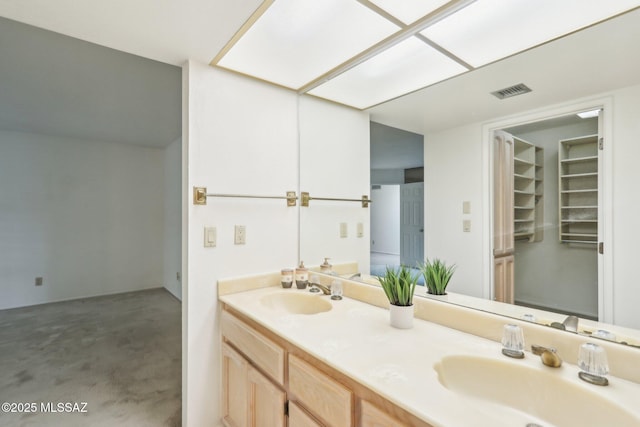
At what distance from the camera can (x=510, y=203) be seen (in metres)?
1.18

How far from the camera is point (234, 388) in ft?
5.19

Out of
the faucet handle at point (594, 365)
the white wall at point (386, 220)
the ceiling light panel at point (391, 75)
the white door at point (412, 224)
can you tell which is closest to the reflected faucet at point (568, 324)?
the faucet handle at point (594, 365)

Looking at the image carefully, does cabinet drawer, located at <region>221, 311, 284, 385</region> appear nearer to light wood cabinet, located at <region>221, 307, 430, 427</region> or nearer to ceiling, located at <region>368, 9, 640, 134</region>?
light wood cabinet, located at <region>221, 307, 430, 427</region>

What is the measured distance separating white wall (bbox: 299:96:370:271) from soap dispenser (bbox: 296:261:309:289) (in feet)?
0.45

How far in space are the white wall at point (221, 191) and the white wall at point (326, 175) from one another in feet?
0.43

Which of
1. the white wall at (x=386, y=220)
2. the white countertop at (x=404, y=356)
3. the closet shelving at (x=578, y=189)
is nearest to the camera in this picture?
the white countertop at (x=404, y=356)

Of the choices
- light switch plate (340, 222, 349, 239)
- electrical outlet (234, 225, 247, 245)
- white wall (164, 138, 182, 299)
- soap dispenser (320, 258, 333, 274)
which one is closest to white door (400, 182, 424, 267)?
light switch plate (340, 222, 349, 239)

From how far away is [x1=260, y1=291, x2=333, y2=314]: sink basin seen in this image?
1.71 m

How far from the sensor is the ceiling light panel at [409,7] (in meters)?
1.22

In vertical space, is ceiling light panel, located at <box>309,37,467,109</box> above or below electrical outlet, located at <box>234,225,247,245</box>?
above

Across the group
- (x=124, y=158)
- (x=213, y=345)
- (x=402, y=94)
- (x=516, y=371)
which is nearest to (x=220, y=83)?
(x=402, y=94)

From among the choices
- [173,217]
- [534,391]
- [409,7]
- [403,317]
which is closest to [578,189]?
Answer: [534,391]

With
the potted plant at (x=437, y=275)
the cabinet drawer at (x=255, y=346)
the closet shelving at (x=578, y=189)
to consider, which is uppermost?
the closet shelving at (x=578, y=189)

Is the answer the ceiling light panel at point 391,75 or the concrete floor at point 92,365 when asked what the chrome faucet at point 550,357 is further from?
the concrete floor at point 92,365
